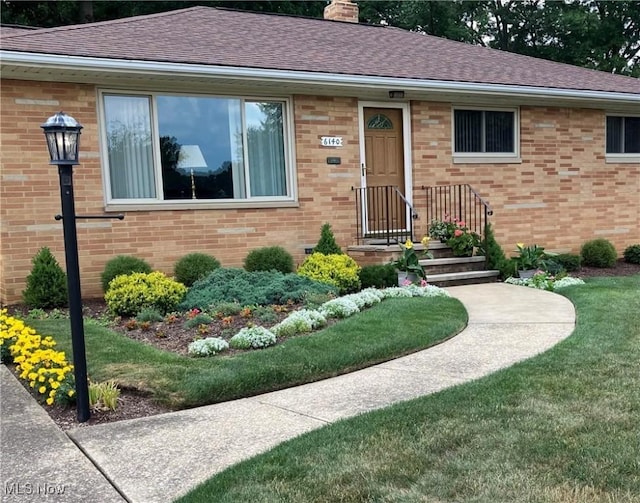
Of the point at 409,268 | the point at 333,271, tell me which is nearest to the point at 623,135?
the point at 409,268

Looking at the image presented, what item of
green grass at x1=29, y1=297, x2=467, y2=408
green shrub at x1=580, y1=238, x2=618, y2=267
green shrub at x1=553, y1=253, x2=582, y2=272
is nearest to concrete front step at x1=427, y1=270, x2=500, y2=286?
green shrub at x1=553, y1=253, x2=582, y2=272

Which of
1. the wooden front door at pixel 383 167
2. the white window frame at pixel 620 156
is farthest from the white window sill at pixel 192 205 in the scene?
the white window frame at pixel 620 156

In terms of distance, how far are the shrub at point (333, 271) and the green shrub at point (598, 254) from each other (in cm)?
551

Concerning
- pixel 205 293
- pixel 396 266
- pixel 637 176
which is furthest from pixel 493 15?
pixel 205 293

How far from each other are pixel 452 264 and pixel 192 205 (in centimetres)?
426

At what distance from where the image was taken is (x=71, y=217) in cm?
379

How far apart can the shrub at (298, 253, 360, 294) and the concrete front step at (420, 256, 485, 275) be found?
131 cm

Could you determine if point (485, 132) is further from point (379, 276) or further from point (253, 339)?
point (253, 339)

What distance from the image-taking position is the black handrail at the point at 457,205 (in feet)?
33.9

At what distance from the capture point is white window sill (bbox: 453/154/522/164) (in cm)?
1056

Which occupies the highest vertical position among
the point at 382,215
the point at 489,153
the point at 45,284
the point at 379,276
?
the point at 489,153

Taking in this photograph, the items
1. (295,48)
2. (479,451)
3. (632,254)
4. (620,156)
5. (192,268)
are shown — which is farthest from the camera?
(620,156)

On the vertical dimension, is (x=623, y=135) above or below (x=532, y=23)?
below

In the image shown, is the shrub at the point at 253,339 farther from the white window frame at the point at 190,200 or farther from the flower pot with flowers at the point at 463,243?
the flower pot with flowers at the point at 463,243
